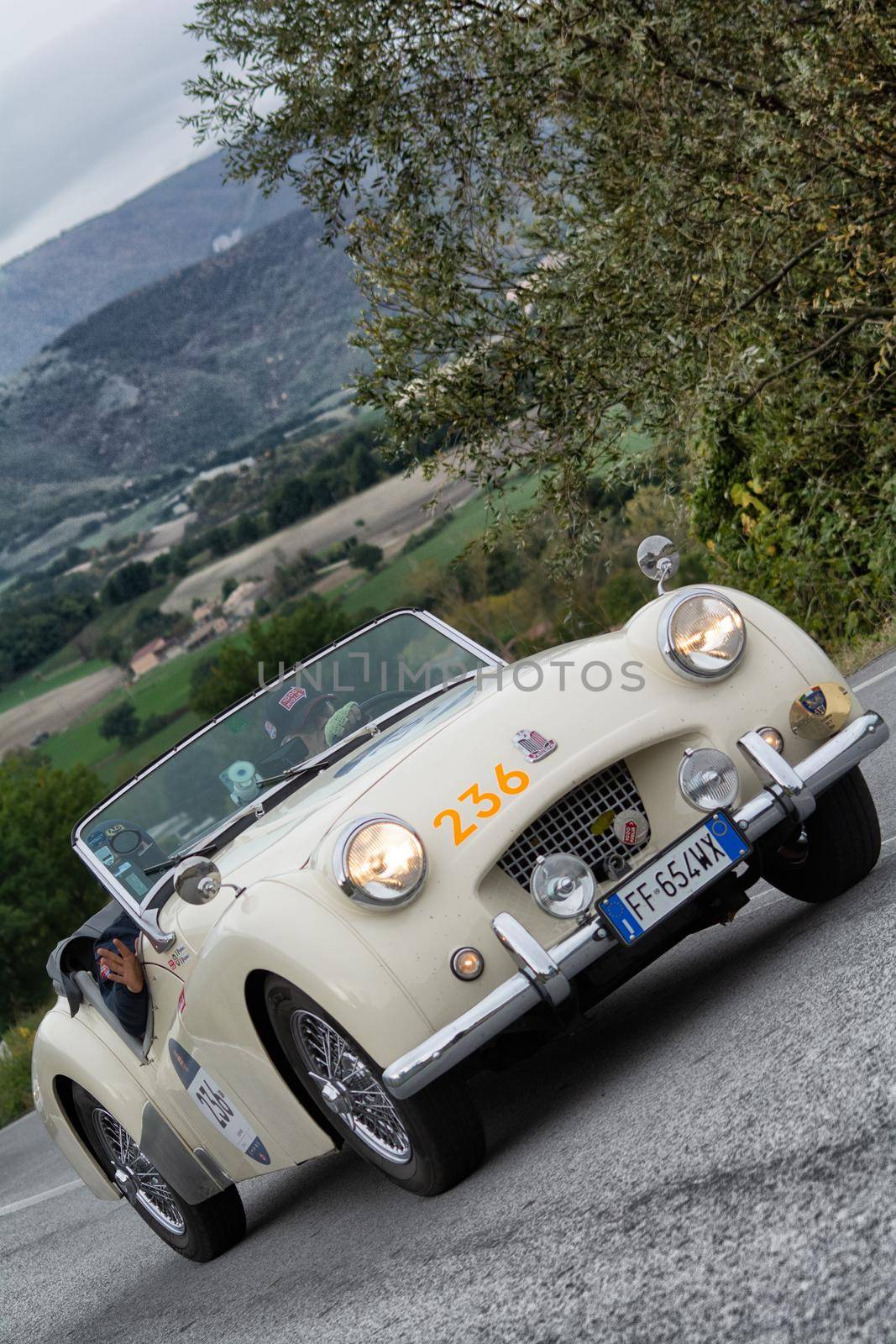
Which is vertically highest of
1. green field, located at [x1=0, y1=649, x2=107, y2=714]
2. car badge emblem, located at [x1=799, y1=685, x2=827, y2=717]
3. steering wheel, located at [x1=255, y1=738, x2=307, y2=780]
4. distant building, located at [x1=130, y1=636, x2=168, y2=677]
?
steering wheel, located at [x1=255, y1=738, x2=307, y2=780]

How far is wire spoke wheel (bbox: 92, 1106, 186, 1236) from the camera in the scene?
5.12m

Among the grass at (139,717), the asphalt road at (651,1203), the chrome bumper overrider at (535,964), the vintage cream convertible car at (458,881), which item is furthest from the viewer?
the grass at (139,717)

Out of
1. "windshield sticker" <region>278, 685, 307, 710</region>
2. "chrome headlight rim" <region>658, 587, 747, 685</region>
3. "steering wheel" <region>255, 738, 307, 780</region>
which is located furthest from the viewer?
"windshield sticker" <region>278, 685, 307, 710</region>

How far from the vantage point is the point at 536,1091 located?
14.3 feet

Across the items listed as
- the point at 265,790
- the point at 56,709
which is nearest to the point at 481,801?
the point at 265,790

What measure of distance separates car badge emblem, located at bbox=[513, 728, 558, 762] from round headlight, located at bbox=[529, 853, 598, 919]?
0.32m

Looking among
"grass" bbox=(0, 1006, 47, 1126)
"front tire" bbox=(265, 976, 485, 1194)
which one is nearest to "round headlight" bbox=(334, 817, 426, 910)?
"front tire" bbox=(265, 976, 485, 1194)

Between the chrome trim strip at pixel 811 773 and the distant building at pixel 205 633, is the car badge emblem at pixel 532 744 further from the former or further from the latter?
the distant building at pixel 205 633

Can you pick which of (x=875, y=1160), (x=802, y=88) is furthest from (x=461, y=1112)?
(x=802, y=88)

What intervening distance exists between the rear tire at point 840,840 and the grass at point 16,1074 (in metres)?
11.9

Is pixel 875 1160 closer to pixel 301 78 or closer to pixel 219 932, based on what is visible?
pixel 219 932

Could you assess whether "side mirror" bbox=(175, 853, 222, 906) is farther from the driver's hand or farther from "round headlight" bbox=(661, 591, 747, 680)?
"round headlight" bbox=(661, 591, 747, 680)

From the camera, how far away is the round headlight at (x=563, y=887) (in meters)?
3.62

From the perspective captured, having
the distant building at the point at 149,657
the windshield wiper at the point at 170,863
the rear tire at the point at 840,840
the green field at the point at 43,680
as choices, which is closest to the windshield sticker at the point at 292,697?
the windshield wiper at the point at 170,863
